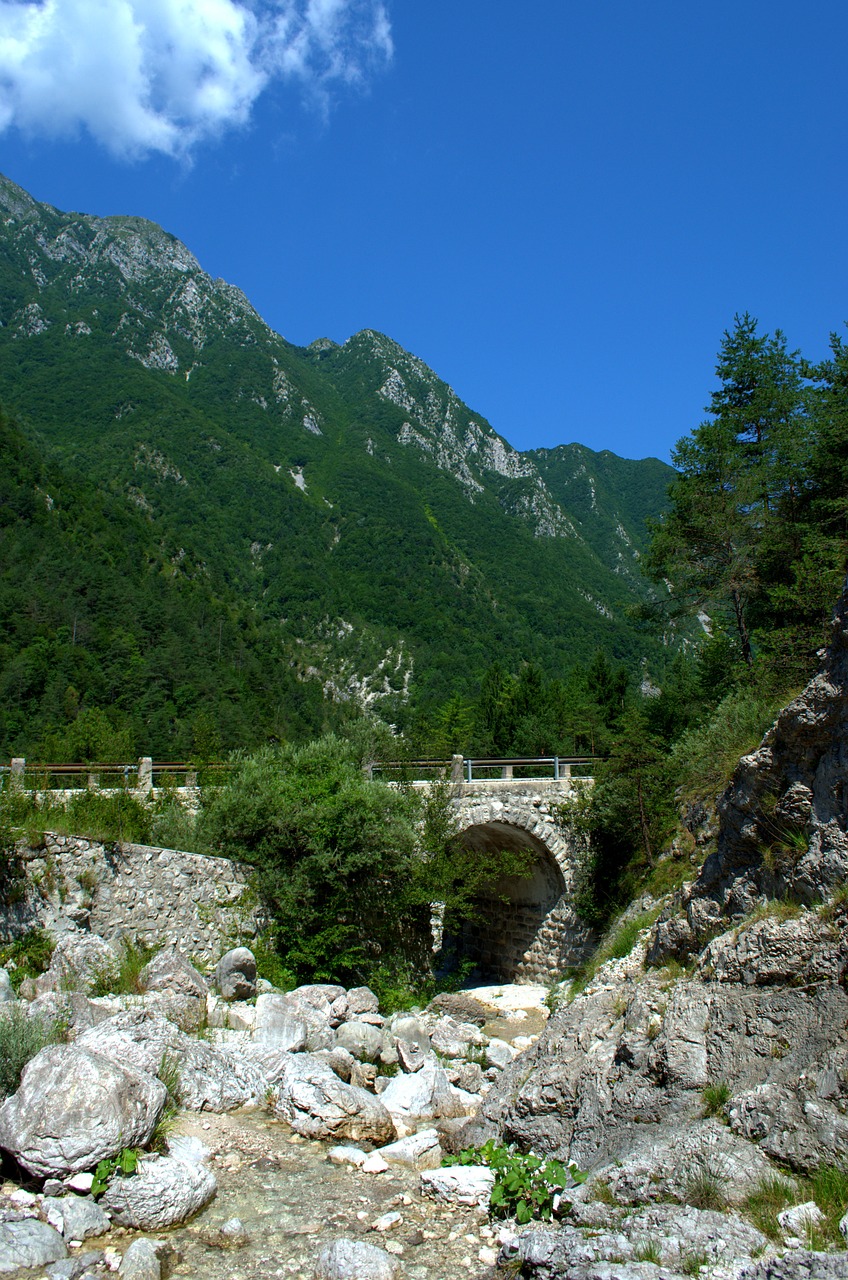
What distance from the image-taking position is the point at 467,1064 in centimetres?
1180

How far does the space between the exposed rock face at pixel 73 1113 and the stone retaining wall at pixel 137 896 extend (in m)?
5.82

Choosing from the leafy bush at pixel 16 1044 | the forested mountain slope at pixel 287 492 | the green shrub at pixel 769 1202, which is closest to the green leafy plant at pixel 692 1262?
the green shrub at pixel 769 1202

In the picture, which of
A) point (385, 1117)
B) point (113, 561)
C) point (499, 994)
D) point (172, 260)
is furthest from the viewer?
point (172, 260)

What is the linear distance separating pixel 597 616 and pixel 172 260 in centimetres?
11814

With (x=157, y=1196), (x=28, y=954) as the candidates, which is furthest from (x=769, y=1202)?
(x=28, y=954)

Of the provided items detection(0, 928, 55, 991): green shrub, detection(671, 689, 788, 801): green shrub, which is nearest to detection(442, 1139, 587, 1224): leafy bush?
detection(671, 689, 788, 801): green shrub

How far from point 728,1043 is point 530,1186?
1.86 metres

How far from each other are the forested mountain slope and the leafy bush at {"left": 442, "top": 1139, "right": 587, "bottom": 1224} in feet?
127

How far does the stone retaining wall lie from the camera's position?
12000 mm

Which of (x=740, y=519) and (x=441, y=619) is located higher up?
(x=441, y=619)

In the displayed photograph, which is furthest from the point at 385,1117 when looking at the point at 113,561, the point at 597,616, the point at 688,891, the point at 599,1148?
the point at 597,616

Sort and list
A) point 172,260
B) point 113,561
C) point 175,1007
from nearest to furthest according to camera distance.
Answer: point 175,1007, point 113,561, point 172,260

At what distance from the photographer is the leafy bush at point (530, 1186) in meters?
5.66

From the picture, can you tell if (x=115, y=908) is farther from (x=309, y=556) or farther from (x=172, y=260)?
(x=172, y=260)
